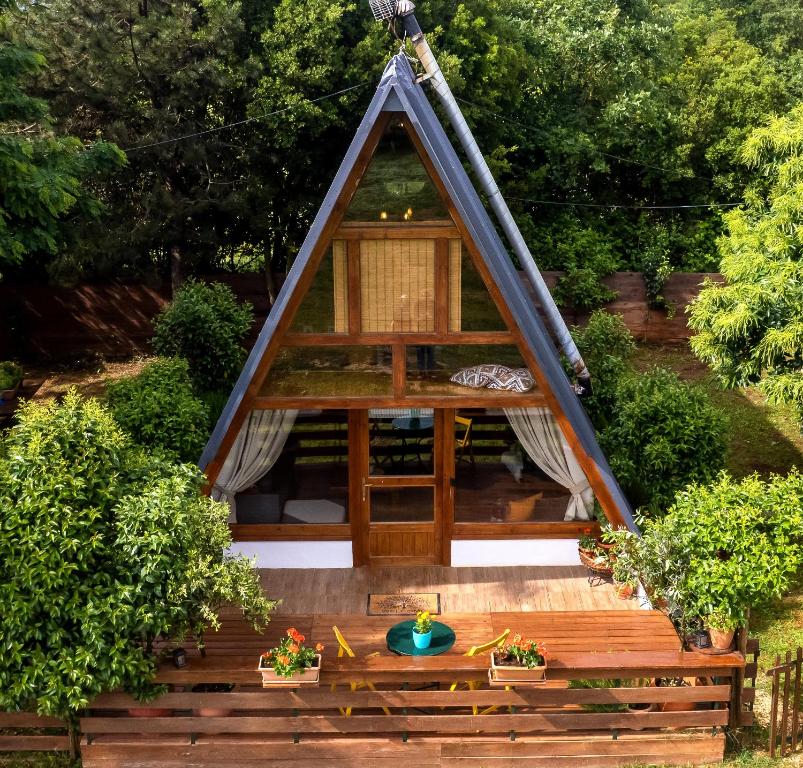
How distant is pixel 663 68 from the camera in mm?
24359

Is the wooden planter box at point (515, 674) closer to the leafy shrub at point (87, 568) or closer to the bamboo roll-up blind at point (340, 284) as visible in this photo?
the leafy shrub at point (87, 568)

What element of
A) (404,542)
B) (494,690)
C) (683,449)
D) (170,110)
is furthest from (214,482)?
(170,110)

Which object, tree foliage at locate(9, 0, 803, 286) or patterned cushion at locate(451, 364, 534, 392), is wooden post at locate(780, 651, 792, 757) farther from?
tree foliage at locate(9, 0, 803, 286)

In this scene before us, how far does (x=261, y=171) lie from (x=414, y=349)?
11.3 metres

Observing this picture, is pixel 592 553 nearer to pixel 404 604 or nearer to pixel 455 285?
pixel 404 604

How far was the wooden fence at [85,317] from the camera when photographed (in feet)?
68.4

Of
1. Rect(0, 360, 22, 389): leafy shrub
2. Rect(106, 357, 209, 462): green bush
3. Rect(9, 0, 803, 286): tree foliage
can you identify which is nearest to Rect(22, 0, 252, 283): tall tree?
Rect(9, 0, 803, 286): tree foliage

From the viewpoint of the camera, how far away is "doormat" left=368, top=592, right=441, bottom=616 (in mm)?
10227

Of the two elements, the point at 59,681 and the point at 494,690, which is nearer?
the point at 59,681

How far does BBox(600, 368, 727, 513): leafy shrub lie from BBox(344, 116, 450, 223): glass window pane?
3.73 meters

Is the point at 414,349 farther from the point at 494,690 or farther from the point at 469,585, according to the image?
the point at 494,690

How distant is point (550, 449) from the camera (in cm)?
1078

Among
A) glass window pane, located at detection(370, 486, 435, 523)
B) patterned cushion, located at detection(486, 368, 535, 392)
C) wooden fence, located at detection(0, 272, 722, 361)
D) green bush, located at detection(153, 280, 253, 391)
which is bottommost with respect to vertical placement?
glass window pane, located at detection(370, 486, 435, 523)

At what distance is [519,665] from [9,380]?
1287 cm
